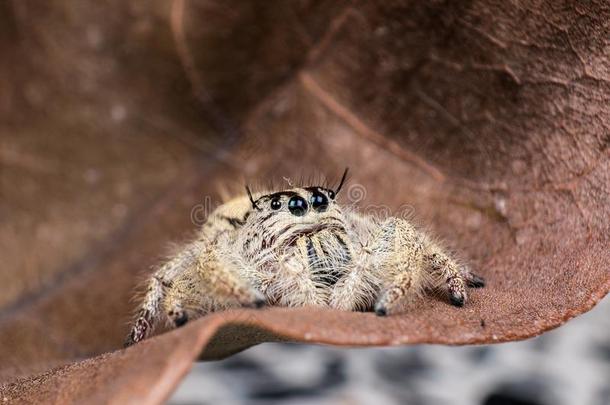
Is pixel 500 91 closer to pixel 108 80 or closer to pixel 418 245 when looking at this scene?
pixel 418 245

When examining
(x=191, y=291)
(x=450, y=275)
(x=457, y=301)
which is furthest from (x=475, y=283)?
(x=191, y=291)

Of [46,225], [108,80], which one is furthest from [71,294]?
[108,80]

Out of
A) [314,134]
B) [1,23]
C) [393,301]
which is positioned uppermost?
[1,23]

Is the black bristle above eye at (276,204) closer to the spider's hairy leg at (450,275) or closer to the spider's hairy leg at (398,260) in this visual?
the spider's hairy leg at (398,260)

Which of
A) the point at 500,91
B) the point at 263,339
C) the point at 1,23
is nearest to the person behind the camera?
the point at 263,339

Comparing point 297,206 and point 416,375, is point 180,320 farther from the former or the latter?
point 416,375

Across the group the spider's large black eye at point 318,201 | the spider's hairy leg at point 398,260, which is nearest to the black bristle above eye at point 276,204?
the spider's large black eye at point 318,201
